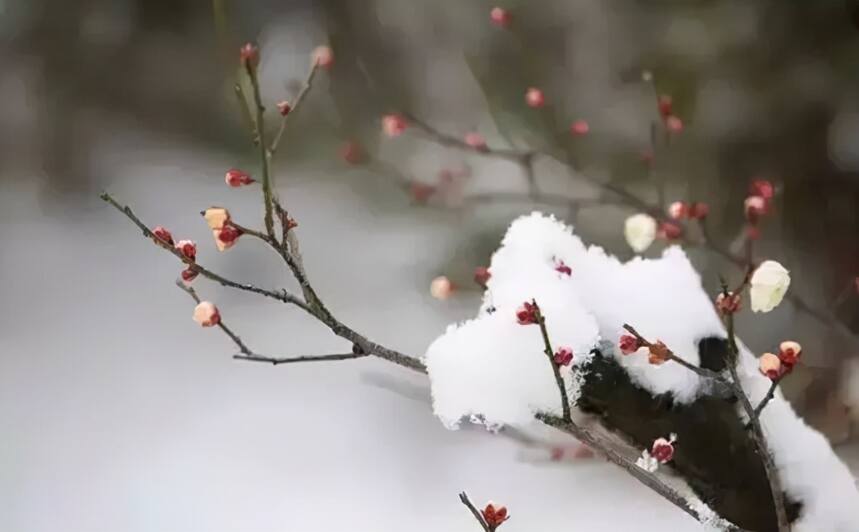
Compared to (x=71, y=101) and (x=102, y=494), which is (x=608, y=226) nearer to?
(x=102, y=494)

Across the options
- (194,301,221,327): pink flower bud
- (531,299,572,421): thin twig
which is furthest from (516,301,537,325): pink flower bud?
(194,301,221,327): pink flower bud

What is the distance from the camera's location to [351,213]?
149 centimetres

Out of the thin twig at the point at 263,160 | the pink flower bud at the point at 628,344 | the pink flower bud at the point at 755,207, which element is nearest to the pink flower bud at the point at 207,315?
the thin twig at the point at 263,160

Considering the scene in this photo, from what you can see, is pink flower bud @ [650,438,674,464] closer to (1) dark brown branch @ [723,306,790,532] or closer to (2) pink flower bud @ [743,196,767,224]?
(1) dark brown branch @ [723,306,790,532]

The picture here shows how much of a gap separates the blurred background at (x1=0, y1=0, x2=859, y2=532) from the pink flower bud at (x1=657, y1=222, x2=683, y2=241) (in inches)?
5.7

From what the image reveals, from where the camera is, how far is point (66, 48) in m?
1.54

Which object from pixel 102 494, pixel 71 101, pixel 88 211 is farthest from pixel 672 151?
pixel 71 101

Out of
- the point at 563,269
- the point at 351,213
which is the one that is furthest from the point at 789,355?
the point at 351,213

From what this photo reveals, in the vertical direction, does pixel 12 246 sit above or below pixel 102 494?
above

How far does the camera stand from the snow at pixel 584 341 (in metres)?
0.36

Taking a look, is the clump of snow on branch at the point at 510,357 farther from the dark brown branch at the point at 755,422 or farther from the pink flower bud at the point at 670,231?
the pink flower bud at the point at 670,231

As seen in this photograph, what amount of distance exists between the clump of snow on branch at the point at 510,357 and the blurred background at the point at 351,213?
24cm

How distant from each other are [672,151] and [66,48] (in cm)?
116

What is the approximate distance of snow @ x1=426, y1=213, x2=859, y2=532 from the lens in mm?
360
